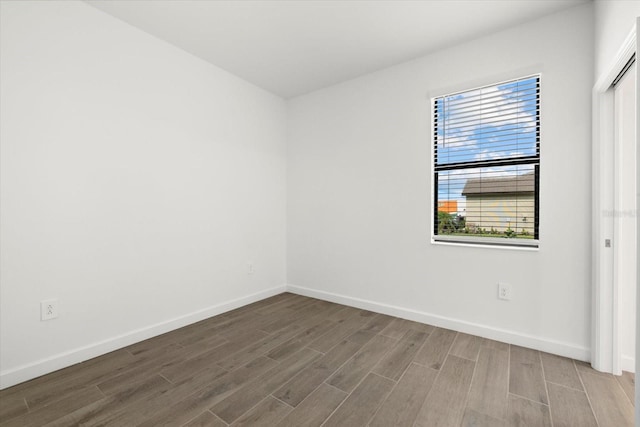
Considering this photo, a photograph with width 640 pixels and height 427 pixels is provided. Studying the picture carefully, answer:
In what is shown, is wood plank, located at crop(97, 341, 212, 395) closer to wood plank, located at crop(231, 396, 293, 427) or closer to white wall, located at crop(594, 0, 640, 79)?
wood plank, located at crop(231, 396, 293, 427)

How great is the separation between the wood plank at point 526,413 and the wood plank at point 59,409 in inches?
92.9

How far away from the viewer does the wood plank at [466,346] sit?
2205 millimetres

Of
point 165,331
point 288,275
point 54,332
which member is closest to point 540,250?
point 288,275

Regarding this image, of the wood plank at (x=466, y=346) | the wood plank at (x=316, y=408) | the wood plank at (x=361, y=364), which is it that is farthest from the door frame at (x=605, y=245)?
the wood plank at (x=316, y=408)

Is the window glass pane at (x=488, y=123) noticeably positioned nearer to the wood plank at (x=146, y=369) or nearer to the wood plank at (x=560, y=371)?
the wood plank at (x=560, y=371)

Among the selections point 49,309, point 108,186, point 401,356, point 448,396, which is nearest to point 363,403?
point 448,396

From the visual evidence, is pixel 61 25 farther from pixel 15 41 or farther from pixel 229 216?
pixel 229 216

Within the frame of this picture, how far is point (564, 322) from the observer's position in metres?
2.19

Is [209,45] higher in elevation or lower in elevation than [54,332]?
higher

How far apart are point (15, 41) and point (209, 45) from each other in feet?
4.36

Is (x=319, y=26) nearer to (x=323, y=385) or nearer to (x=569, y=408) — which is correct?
Result: (x=323, y=385)

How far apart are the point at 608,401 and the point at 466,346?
830 millimetres

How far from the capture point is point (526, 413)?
1.58 meters

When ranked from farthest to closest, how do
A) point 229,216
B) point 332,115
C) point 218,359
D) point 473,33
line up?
1. point 332,115
2. point 229,216
3. point 473,33
4. point 218,359
